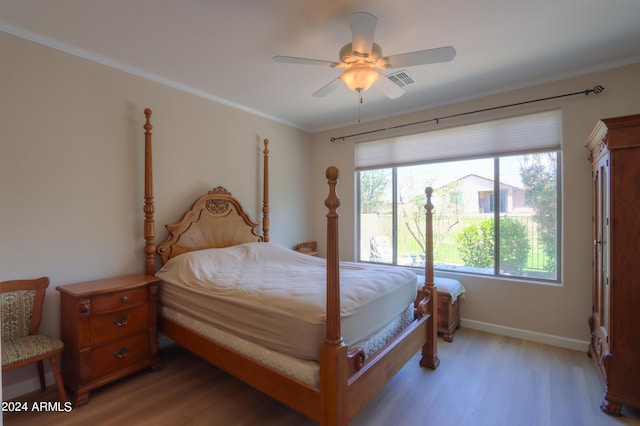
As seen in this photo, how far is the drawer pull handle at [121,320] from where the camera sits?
243 centimetres

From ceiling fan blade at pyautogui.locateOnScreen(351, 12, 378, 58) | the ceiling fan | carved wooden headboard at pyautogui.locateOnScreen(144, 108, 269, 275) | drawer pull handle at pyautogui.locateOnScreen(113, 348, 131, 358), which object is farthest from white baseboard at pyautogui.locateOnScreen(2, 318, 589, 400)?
ceiling fan blade at pyautogui.locateOnScreen(351, 12, 378, 58)

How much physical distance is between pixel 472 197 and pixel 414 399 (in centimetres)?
233

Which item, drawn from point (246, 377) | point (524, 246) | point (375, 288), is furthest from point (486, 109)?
point (246, 377)

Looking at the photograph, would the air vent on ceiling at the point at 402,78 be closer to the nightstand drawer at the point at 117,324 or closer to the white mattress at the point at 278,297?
the white mattress at the point at 278,297

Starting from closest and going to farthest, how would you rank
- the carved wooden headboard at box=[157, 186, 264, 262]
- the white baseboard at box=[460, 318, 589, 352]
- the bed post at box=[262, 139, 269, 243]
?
the white baseboard at box=[460, 318, 589, 352] < the carved wooden headboard at box=[157, 186, 264, 262] < the bed post at box=[262, 139, 269, 243]

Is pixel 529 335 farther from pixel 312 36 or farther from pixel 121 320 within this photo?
pixel 121 320

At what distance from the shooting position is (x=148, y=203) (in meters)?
2.86

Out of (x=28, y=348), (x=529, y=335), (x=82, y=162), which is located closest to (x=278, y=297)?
(x=28, y=348)

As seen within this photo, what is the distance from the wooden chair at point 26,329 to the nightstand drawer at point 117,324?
0.22m

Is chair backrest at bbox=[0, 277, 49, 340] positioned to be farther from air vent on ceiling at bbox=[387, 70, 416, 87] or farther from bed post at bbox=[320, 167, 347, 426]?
air vent on ceiling at bbox=[387, 70, 416, 87]

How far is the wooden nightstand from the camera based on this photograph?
88.6 inches

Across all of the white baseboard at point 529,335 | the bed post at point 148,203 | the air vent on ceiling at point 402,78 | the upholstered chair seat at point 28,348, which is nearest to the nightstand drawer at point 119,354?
the upholstered chair seat at point 28,348

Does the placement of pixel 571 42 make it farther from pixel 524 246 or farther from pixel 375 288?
pixel 375 288

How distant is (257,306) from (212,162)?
2129 mm
